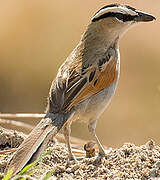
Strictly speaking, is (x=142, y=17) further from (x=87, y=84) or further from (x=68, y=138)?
(x=68, y=138)

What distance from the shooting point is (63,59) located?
15617mm

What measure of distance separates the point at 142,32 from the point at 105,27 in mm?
7730

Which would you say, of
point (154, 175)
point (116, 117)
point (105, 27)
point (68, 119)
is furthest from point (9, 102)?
point (154, 175)

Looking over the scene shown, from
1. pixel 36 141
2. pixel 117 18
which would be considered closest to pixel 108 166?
pixel 36 141

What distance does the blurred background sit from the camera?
43.7 feet

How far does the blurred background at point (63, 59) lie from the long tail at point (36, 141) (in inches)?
209

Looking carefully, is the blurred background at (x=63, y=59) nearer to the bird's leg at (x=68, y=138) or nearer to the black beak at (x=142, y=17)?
the black beak at (x=142, y=17)

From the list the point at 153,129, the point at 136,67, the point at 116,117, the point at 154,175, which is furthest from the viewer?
the point at 136,67

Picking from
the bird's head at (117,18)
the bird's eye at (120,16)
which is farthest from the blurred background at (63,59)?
the bird's eye at (120,16)

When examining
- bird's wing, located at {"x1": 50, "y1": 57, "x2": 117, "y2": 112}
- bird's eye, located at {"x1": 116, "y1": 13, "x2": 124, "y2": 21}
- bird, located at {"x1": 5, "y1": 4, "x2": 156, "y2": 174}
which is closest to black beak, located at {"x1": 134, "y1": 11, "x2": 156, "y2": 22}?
bird, located at {"x1": 5, "y1": 4, "x2": 156, "y2": 174}

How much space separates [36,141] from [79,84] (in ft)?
3.73

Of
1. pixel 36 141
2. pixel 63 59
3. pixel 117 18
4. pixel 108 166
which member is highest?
pixel 117 18

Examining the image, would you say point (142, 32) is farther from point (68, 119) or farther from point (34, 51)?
point (68, 119)

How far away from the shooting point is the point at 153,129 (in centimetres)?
1292
